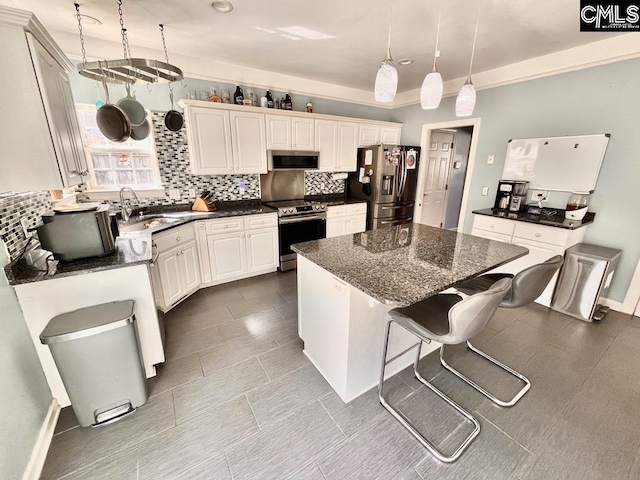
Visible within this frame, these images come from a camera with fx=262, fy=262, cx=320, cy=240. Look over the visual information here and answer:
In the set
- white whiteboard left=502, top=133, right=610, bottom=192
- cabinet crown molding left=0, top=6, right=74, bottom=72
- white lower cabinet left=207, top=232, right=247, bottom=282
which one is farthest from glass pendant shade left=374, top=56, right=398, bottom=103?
white whiteboard left=502, top=133, right=610, bottom=192

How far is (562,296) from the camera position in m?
2.74

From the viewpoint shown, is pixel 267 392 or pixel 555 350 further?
pixel 555 350

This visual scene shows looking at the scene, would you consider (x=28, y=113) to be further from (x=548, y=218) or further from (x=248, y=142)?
(x=548, y=218)

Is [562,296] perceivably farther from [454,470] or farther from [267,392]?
[267,392]

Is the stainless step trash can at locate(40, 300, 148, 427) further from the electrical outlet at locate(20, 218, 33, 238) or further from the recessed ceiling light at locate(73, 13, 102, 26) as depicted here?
the recessed ceiling light at locate(73, 13, 102, 26)

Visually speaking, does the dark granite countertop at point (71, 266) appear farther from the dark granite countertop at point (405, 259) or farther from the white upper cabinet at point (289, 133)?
the white upper cabinet at point (289, 133)

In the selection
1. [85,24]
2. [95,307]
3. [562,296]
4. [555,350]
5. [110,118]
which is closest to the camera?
[95,307]

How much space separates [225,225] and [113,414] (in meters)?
2.04

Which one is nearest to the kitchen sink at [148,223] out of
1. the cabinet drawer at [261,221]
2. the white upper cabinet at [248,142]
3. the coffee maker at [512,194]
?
the cabinet drawer at [261,221]

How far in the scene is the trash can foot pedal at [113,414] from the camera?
1.58 meters

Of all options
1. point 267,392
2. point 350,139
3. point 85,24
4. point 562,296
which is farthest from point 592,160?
point 85,24

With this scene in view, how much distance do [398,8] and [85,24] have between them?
2.75 metres

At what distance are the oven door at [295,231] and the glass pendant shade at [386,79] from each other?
2289 mm

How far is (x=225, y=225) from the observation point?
322cm
